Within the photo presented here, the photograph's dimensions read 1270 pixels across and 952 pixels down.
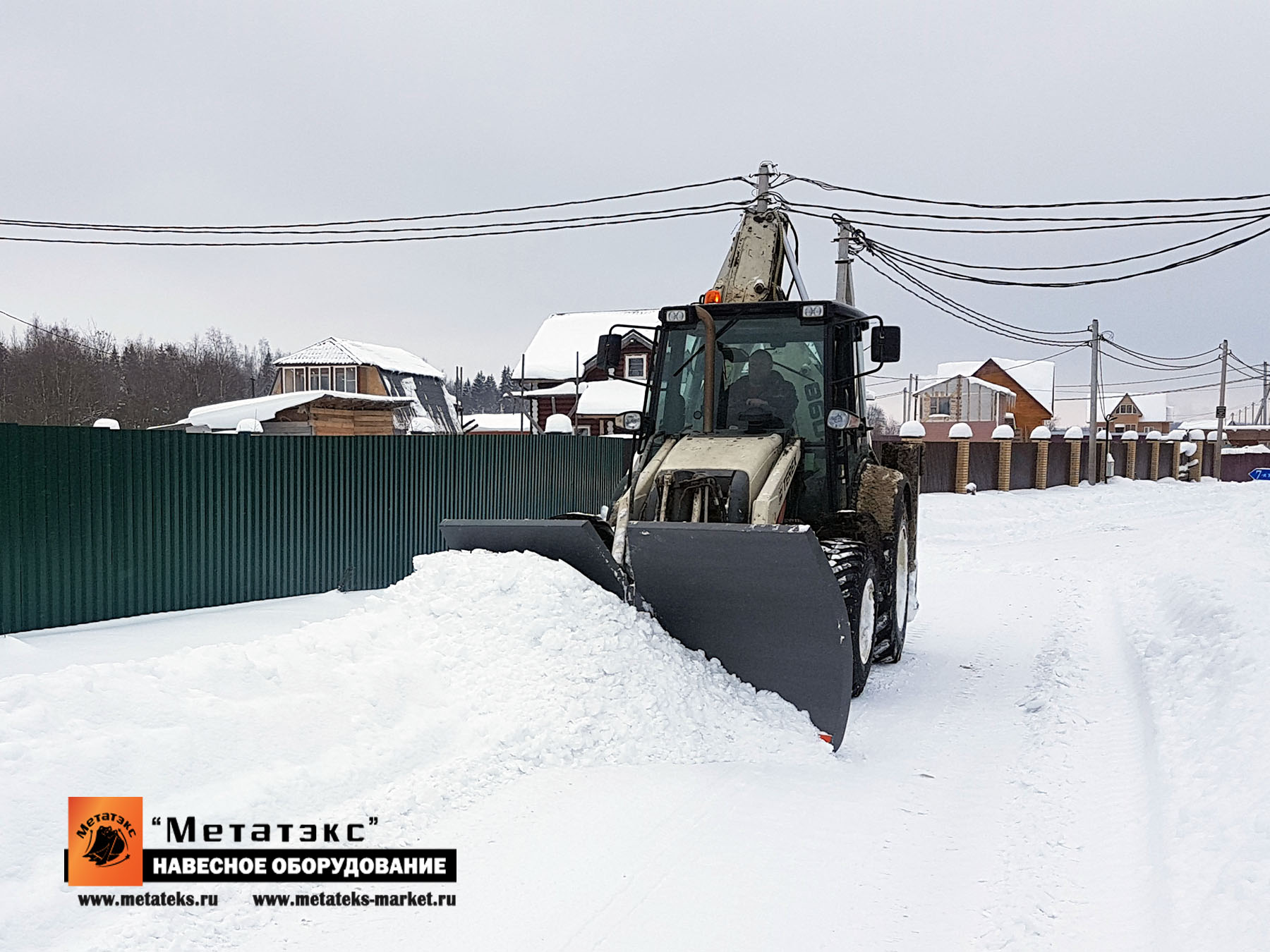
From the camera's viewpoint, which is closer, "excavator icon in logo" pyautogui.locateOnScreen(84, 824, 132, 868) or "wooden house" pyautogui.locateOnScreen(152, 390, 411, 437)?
"excavator icon in logo" pyautogui.locateOnScreen(84, 824, 132, 868)

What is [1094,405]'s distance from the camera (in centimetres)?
3188

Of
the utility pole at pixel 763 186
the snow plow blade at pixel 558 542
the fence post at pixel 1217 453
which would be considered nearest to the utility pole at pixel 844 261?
the utility pole at pixel 763 186

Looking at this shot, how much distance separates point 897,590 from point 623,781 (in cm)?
395

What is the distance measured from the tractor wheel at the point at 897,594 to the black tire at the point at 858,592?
59cm

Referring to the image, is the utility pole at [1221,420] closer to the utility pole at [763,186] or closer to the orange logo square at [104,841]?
the utility pole at [763,186]

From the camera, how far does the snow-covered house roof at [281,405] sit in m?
26.3

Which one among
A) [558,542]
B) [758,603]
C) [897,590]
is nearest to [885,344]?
[897,590]

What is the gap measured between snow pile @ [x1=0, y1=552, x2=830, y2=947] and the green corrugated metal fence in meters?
3.00

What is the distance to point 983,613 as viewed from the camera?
33.2 ft

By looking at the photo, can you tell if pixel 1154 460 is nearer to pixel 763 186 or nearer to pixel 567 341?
pixel 567 341

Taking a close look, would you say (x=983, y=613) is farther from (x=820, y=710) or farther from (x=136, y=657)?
(x=136, y=657)

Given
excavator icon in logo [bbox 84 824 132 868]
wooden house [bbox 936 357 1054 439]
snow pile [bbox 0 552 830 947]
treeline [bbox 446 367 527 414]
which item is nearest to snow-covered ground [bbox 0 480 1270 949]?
snow pile [bbox 0 552 830 947]

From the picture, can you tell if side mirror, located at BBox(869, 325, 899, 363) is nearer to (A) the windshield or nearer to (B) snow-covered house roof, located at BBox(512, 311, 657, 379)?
(A) the windshield

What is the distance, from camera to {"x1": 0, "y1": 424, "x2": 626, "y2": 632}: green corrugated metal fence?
7398mm
